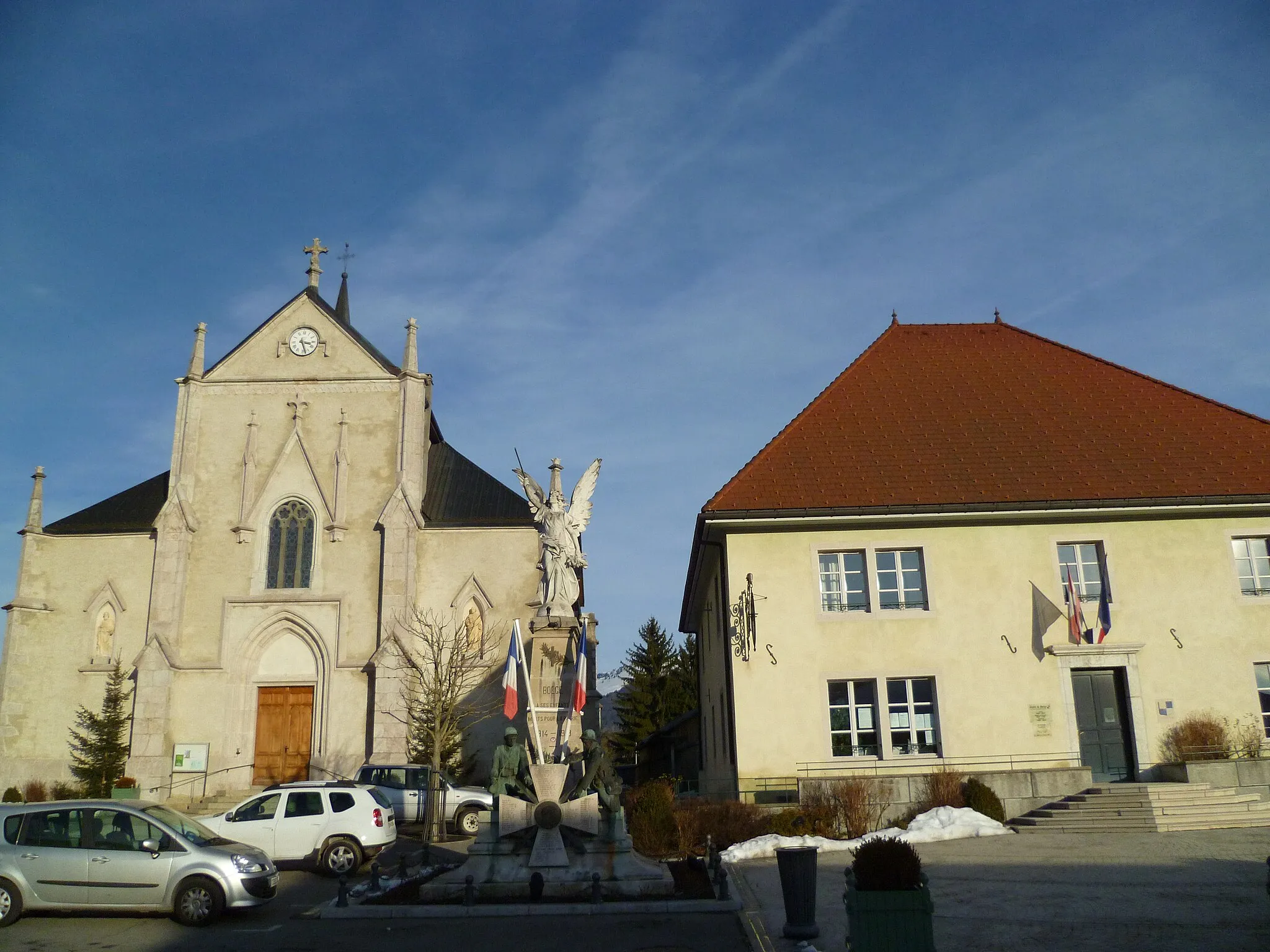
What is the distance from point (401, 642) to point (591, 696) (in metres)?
6.67

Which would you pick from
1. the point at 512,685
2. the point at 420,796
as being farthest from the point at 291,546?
the point at 512,685

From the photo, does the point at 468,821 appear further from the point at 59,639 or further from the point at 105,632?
the point at 59,639

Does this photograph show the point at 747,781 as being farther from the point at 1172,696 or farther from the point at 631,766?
the point at 631,766

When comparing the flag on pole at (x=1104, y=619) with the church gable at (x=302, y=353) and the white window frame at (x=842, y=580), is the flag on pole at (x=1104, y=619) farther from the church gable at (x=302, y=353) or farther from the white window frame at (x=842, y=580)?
the church gable at (x=302, y=353)

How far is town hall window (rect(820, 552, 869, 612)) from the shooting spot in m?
22.0

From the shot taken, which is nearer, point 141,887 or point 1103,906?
point 1103,906

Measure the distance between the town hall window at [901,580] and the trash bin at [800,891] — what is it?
11.9 meters

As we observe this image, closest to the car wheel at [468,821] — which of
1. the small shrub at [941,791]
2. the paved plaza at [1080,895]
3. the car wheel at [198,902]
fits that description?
the paved plaza at [1080,895]

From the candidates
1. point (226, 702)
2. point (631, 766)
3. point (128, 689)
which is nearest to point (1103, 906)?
point (226, 702)

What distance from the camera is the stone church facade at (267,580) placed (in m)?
30.9

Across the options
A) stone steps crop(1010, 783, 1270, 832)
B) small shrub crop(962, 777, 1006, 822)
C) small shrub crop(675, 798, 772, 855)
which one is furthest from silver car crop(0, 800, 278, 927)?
stone steps crop(1010, 783, 1270, 832)

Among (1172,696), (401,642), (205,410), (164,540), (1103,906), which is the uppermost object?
(205,410)

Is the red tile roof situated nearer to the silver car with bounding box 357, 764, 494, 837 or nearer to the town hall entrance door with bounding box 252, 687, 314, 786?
the silver car with bounding box 357, 764, 494, 837

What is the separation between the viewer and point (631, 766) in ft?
160
